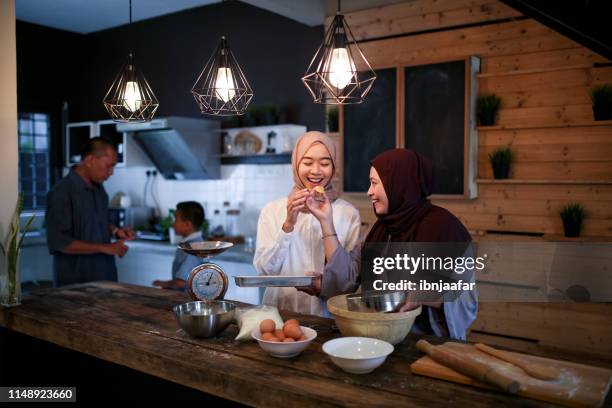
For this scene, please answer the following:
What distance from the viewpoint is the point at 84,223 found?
4.16 m

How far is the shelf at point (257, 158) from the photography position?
5961 mm

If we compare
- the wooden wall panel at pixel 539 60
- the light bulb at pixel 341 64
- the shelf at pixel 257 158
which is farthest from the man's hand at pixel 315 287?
the shelf at pixel 257 158

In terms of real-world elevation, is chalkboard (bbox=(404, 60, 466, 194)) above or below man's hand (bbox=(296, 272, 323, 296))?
above

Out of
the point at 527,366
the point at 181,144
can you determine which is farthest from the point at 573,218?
the point at 181,144

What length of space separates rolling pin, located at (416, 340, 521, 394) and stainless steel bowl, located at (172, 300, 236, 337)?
813mm

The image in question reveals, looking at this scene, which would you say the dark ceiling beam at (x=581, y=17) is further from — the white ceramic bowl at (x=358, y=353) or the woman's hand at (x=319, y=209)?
the white ceramic bowl at (x=358, y=353)

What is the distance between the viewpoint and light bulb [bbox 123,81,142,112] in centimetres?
294

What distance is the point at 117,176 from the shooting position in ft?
25.1

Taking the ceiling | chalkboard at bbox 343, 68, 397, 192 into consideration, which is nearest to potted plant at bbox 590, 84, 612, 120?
chalkboard at bbox 343, 68, 397, 192

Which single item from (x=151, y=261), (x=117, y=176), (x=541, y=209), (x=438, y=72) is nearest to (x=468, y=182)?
(x=541, y=209)

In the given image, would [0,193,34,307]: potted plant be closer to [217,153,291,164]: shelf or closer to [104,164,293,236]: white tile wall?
[217,153,291,164]: shelf

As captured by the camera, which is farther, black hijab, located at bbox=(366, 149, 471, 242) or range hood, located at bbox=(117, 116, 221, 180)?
range hood, located at bbox=(117, 116, 221, 180)

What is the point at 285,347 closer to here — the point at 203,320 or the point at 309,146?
the point at 203,320

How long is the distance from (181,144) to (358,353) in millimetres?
4682
